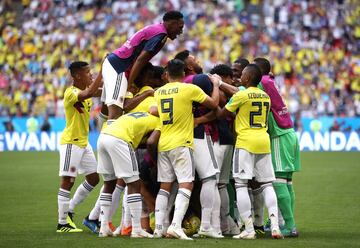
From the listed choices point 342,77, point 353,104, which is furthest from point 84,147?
point 342,77

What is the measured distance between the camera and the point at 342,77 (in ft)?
119

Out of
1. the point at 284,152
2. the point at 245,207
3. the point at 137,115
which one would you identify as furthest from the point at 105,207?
the point at 284,152

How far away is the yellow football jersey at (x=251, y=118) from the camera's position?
1112 centimetres

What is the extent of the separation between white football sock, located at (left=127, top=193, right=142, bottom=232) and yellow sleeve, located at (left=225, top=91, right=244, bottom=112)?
1.63 m

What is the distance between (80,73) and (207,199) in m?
2.83

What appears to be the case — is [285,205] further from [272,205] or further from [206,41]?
[206,41]

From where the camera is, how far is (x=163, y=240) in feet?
35.4

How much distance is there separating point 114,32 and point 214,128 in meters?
28.0

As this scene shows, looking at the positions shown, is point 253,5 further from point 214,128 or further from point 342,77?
point 214,128

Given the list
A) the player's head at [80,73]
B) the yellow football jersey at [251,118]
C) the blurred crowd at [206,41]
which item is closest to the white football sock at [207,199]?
the yellow football jersey at [251,118]

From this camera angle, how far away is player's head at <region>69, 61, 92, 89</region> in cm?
1245

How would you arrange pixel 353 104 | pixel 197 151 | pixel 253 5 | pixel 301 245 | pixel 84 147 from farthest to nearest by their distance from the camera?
pixel 253 5
pixel 353 104
pixel 84 147
pixel 197 151
pixel 301 245

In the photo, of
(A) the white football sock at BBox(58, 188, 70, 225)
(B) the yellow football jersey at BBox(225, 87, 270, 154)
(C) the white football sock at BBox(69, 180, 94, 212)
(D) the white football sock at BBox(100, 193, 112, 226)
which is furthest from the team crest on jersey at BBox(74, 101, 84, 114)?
(B) the yellow football jersey at BBox(225, 87, 270, 154)

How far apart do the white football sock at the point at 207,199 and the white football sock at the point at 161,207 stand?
0.47m
